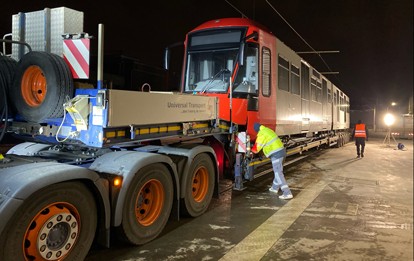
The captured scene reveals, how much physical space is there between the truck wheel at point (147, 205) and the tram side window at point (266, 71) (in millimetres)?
3865

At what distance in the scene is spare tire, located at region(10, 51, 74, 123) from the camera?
414 centimetres

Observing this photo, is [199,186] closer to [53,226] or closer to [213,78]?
[213,78]

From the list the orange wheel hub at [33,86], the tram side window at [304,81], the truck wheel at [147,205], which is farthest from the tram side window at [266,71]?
the orange wheel hub at [33,86]

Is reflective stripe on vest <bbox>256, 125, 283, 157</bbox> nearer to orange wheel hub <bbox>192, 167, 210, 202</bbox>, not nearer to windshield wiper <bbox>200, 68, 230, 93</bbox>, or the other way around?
windshield wiper <bbox>200, 68, 230, 93</bbox>

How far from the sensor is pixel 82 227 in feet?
11.8

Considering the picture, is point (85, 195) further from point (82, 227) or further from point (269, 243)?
point (269, 243)

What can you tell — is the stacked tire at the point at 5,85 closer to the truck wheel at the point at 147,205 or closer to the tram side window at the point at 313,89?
the truck wheel at the point at 147,205

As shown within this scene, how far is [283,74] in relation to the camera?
928cm

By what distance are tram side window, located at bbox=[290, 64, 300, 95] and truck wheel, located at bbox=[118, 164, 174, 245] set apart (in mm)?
6301

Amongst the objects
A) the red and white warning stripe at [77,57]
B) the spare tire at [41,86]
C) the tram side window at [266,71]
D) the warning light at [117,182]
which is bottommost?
the warning light at [117,182]

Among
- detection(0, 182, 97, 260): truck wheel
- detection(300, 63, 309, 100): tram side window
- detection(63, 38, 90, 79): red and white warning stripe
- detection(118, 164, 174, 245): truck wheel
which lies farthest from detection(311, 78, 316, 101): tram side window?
detection(0, 182, 97, 260): truck wheel

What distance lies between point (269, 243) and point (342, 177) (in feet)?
20.5

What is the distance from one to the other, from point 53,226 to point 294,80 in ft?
27.7

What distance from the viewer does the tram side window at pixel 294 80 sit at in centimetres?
1012
